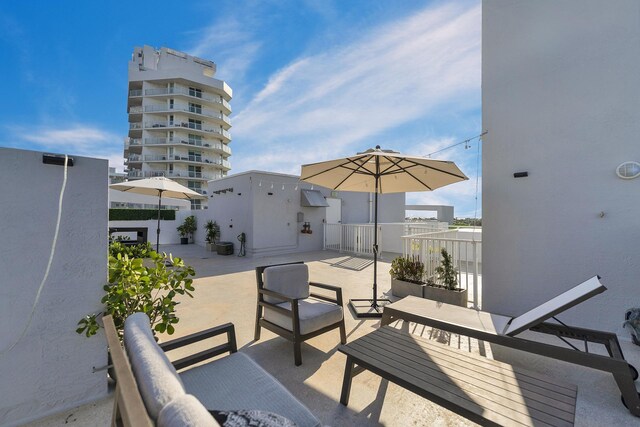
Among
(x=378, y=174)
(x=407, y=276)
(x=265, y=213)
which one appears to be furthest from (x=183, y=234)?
(x=378, y=174)

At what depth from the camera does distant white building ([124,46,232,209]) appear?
29.7 meters

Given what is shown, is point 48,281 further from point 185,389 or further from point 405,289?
point 405,289

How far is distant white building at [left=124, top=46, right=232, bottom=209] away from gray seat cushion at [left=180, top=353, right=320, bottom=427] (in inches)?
1128

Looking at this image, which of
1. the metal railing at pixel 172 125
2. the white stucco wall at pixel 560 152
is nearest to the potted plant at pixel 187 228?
the white stucco wall at pixel 560 152

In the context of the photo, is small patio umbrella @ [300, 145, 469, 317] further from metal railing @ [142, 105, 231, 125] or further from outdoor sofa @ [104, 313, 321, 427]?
metal railing @ [142, 105, 231, 125]

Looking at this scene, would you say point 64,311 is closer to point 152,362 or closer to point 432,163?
point 152,362

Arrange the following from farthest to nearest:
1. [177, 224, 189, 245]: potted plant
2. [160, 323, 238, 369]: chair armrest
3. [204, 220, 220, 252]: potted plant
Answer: [177, 224, 189, 245]: potted plant
[204, 220, 220, 252]: potted plant
[160, 323, 238, 369]: chair armrest

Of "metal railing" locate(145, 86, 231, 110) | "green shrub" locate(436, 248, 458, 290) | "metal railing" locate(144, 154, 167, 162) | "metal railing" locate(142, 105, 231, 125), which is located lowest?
"green shrub" locate(436, 248, 458, 290)

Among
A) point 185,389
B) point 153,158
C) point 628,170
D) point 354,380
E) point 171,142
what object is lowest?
point 354,380

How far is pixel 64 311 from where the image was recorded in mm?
1994

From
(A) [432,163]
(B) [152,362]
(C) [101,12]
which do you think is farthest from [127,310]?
(C) [101,12]

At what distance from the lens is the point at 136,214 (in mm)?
16109

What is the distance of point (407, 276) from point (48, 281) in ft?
15.9

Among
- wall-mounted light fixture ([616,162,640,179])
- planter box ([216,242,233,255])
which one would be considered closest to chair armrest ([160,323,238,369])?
wall-mounted light fixture ([616,162,640,179])
